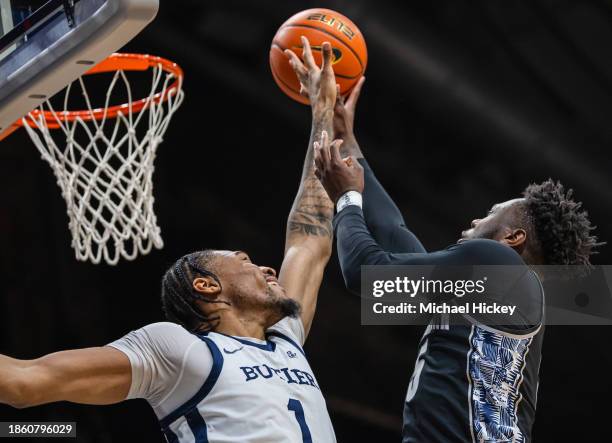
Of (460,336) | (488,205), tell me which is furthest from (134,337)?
(488,205)

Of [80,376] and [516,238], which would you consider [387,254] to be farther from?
[80,376]

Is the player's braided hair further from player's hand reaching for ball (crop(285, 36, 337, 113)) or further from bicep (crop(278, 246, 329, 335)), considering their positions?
player's hand reaching for ball (crop(285, 36, 337, 113))

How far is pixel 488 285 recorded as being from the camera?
2889mm

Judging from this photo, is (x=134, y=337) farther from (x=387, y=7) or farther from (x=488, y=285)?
(x=387, y=7)

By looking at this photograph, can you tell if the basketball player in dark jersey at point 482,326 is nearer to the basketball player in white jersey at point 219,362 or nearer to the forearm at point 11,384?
the basketball player in white jersey at point 219,362

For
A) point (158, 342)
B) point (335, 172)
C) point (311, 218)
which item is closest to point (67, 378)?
point (158, 342)

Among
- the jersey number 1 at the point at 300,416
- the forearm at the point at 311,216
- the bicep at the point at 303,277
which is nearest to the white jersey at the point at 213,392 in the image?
the jersey number 1 at the point at 300,416

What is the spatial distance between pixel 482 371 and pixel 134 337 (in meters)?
1.02

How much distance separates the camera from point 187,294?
318cm

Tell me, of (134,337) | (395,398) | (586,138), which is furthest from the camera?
(395,398)

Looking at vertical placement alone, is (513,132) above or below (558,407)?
above

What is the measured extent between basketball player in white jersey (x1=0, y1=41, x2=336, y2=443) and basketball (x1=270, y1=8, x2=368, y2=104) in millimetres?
153

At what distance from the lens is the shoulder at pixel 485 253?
286 cm

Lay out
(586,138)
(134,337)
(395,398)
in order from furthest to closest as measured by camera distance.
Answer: (395,398), (586,138), (134,337)
